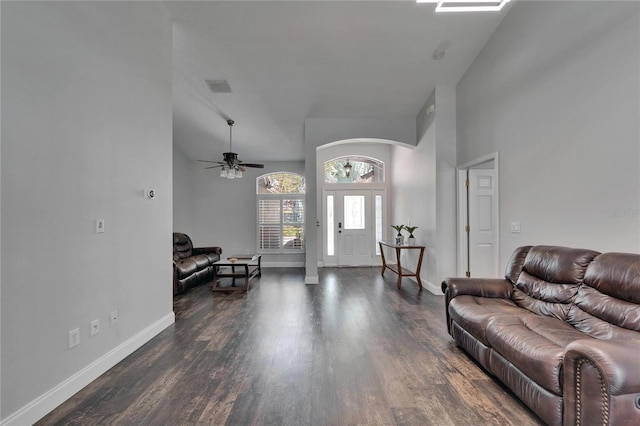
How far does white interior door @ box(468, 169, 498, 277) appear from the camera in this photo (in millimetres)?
4473

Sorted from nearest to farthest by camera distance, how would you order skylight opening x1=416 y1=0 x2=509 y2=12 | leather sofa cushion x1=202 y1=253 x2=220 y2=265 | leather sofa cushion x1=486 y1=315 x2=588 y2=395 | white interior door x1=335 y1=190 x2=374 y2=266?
leather sofa cushion x1=486 y1=315 x2=588 y2=395 → skylight opening x1=416 y1=0 x2=509 y2=12 → leather sofa cushion x1=202 y1=253 x2=220 y2=265 → white interior door x1=335 y1=190 x2=374 y2=266

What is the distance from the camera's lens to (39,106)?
1.83 m

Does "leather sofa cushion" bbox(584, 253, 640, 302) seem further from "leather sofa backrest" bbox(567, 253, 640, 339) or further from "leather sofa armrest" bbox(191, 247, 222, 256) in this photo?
"leather sofa armrest" bbox(191, 247, 222, 256)

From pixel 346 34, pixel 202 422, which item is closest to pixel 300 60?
pixel 346 34

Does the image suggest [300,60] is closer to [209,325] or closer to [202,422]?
[209,325]

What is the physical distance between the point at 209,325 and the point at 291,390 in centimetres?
165

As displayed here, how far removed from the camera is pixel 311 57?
4.07 meters

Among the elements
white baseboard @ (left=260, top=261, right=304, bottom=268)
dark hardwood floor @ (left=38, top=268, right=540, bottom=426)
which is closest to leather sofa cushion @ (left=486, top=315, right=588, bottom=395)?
dark hardwood floor @ (left=38, top=268, right=540, bottom=426)

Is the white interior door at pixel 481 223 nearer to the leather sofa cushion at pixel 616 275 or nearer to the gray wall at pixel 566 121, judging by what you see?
the gray wall at pixel 566 121

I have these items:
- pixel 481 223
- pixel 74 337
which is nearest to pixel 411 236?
pixel 481 223

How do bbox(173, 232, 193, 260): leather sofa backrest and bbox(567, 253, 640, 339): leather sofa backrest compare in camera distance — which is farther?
bbox(173, 232, 193, 260): leather sofa backrest

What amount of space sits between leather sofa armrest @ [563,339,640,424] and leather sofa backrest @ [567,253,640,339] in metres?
0.44

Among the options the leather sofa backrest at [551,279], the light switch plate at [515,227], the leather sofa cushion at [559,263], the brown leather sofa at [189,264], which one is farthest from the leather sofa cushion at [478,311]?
the brown leather sofa at [189,264]

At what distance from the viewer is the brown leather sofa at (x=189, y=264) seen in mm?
4742
